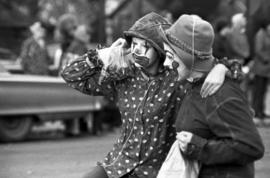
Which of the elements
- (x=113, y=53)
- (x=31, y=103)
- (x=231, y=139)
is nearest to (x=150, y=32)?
(x=113, y=53)

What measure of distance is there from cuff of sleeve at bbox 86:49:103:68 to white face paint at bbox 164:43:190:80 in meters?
0.82

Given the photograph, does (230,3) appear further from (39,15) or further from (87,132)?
(39,15)

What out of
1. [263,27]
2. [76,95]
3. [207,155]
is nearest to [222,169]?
[207,155]

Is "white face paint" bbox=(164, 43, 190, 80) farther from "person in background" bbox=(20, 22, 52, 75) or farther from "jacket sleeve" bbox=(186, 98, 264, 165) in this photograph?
"person in background" bbox=(20, 22, 52, 75)

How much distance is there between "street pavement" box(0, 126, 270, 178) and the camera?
9102mm

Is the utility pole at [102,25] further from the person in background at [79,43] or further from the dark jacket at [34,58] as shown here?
the person in background at [79,43]

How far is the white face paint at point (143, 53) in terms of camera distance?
15.3 ft

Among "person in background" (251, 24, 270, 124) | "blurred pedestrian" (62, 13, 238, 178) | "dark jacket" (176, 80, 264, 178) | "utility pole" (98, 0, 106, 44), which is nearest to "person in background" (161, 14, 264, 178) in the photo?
"dark jacket" (176, 80, 264, 178)

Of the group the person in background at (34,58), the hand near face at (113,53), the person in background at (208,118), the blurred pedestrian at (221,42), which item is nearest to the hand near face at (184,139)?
the person in background at (208,118)

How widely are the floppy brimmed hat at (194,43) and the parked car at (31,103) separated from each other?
7965mm

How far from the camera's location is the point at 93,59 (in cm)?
500

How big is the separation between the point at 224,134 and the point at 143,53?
1062 millimetres

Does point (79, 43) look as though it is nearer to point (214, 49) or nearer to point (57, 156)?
point (214, 49)

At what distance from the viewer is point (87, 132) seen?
13648 mm
